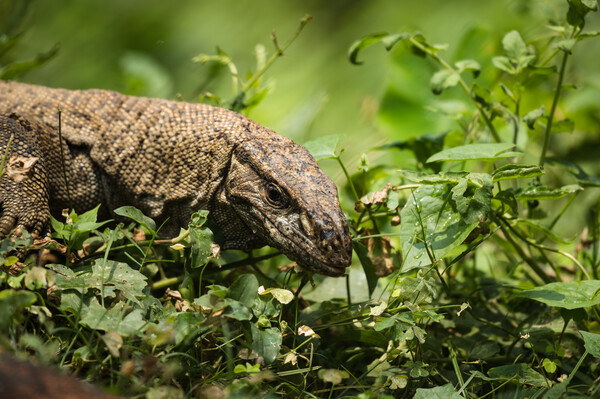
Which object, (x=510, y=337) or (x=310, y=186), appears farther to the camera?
(x=510, y=337)

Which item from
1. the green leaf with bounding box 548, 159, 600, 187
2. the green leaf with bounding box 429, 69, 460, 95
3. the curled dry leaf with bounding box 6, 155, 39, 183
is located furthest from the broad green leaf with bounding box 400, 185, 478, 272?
the curled dry leaf with bounding box 6, 155, 39, 183

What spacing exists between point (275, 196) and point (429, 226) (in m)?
0.75

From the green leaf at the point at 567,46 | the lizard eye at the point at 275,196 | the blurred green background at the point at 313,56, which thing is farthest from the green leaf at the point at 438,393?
the blurred green background at the point at 313,56

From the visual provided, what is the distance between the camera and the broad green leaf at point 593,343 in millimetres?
2598

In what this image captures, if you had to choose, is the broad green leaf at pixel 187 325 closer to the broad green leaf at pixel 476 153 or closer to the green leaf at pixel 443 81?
the broad green leaf at pixel 476 153

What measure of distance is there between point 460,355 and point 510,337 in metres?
0.41

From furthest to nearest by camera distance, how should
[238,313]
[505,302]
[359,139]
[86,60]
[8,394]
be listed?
[86,60] → [359,139] → [505,302] → [238,313] → [8,394]

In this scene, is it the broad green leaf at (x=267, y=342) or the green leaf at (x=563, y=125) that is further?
the green leaf at (x=563, y=125)

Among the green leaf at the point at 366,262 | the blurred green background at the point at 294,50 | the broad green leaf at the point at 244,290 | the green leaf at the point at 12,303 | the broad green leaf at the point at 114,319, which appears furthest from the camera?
the blurred green background at the point at 294,50

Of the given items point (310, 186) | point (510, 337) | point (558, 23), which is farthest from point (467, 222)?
point (558, 23)

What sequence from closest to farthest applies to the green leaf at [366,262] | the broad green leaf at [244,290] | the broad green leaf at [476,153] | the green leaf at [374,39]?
1. the broad green leaf at [244,290]
2. the broad green leaf at [476,153]
3. the green leaf at [366,262]
4. the green leaf at [374,39]

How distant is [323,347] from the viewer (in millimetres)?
3107

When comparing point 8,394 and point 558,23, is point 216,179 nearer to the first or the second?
point 8,394

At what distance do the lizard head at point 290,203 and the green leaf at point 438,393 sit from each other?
61 centimetres
